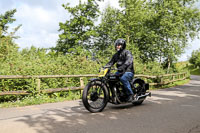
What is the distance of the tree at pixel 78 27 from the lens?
31.2m

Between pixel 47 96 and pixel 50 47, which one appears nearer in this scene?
pixel 47 96

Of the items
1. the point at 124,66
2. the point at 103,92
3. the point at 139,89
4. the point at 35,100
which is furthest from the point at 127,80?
the point at 35,100

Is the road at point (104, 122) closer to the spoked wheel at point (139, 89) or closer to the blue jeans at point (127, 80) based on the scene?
the blue jeans at point (127, 80)

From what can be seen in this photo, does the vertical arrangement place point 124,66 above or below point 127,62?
below

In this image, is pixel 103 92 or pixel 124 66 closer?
pixel 103 92

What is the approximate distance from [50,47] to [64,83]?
87.1 feet

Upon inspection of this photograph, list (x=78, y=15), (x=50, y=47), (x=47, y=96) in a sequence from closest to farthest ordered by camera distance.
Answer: (x=47, y=96) < (x=78, y=15) < (x=50, y=47)

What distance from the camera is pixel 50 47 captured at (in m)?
34.2

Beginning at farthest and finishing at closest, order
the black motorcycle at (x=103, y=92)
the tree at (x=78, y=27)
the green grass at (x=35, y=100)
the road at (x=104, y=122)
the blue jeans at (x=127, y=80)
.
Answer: the tree at (x=78, y=27)
the green grass at (x=35, y=100)
the blue jeans at (x=127, y=80)
the black motorcycle at (x=103, y=92)
the road at (x=104, y=122)

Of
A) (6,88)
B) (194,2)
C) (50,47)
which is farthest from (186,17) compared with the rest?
(6,88)

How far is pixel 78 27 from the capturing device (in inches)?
1277

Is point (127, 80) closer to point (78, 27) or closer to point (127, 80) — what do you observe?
point (127, 80)

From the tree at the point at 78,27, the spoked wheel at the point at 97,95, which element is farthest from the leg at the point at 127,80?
the tree at the point at 78,27

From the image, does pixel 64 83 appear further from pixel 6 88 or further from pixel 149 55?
pixel 149 55
